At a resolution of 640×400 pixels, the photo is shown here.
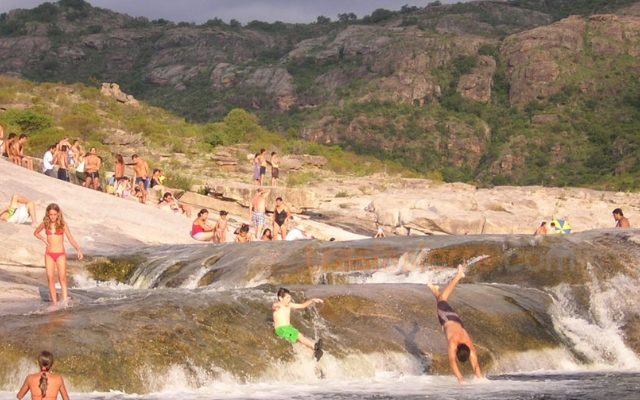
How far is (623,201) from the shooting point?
42.8 m

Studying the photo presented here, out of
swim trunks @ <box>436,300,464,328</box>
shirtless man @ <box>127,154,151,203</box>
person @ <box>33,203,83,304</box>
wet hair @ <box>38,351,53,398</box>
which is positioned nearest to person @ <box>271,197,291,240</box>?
shirtless man @ <box>127,154,151,203</box>

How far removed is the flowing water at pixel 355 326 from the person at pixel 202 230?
4.31 m

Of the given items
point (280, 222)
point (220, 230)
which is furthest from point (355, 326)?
point (280, 222)

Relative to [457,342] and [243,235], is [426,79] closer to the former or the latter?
[243,235]

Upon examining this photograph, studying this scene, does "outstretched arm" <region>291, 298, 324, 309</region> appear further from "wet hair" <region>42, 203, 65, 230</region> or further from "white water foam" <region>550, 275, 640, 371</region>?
"white water foam" <region>550, 275, 640, 371</region>

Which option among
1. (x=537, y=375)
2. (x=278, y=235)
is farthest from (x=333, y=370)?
(x=278, y=235)

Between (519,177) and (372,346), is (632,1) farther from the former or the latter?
(372,346)

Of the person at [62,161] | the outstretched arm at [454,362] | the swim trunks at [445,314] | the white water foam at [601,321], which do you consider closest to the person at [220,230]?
the person at [62,161]

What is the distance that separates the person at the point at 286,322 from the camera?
1126 cm

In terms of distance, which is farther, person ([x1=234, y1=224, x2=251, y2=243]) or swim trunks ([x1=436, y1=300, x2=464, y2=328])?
person ([x1=234, y1=224, x2=251, y2=243])

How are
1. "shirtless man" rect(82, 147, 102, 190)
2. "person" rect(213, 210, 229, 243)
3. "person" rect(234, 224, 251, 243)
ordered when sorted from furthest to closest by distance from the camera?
"shirtless man" rect(82, 147, 102, 190) → "person" rect(213, 210, 229, 243) → "person" rect(234, 224, 251, 243)

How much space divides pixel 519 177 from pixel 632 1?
51352 mm

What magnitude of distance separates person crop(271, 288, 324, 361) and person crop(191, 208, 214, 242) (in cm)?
1059

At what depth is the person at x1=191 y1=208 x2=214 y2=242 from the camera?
72.3ft
